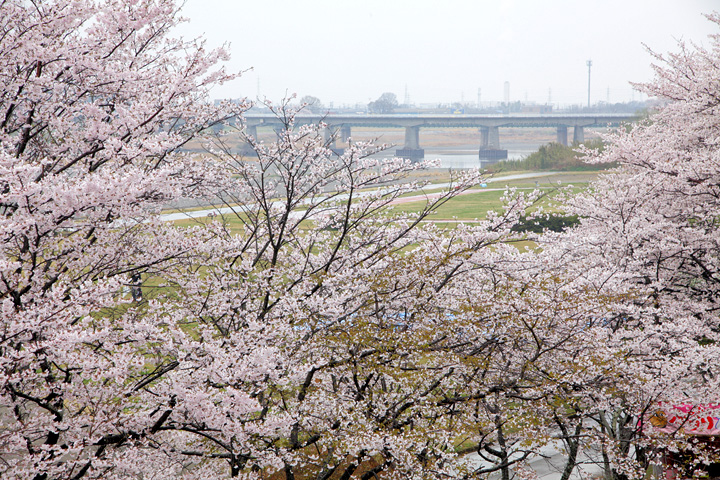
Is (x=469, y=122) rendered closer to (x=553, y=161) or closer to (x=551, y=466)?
(x=553, y=161)

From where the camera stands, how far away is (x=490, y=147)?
298 ft

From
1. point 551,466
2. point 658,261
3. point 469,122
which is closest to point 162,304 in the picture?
point 551,466

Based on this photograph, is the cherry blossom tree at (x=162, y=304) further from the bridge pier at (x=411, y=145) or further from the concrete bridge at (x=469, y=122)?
the bridge pier at (x=411, y=145)

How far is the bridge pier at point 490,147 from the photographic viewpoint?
88438mm

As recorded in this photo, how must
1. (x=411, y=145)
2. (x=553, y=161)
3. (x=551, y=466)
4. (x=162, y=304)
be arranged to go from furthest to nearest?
(x=411, y=145) → (x=553, y=161) → (x=551, y=466) → (x=162, y=304)

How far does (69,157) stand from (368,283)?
13.0 feet

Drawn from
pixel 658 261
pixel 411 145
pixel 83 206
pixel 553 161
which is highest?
pixel 411 145

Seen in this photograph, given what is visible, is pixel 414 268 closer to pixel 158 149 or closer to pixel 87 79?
pixel 158 149

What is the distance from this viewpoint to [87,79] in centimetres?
714

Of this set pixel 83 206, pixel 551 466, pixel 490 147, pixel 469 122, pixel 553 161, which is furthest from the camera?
pixel 490 147

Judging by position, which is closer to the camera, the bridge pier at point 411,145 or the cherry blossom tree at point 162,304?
the cherry blossom tree at point 162,304

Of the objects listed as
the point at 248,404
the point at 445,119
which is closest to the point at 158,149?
the point at 248,404

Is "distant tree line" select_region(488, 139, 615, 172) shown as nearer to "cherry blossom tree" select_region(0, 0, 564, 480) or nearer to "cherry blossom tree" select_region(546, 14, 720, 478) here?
"cherry blossom tree" select_region(546, 14, 720, 478)

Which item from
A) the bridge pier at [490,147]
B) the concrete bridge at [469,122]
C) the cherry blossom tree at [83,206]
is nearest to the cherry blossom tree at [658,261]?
the cherry blossom tree at [83,206]
